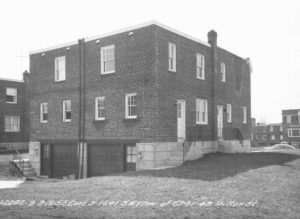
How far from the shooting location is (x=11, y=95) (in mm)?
38344

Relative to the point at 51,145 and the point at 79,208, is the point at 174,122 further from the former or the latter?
the point at 79,208

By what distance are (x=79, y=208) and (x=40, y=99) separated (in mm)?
18674

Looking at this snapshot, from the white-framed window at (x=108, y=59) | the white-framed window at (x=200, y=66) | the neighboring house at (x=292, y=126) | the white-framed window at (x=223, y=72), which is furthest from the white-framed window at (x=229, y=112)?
the neighboring house at (x=292, y=126)

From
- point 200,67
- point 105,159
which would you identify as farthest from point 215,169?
point 200,67

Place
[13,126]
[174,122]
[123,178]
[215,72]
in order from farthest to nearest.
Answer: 1. [13,126]
2. [215,72]
3. [174,122]
4. [123,178]

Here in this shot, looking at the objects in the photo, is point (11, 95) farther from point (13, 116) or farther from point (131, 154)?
point (131, 154)

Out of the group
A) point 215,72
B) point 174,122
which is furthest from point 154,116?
point 215,72

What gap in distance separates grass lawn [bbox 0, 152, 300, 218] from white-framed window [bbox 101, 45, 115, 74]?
893 cm

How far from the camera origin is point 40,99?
26969 millimetres

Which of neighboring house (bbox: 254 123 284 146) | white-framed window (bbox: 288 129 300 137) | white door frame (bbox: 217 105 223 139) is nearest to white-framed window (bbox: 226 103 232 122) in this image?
white door frame (bbox: 217 105 223 139)

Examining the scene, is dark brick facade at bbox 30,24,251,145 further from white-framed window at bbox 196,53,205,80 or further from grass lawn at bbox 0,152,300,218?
grass lawn at bbox 0,152,300,218

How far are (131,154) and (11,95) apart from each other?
22.0 meters

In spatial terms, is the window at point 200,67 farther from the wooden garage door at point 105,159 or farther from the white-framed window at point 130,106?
the wooden garage door at point 105,159

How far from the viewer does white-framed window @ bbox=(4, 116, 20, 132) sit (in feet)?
124
